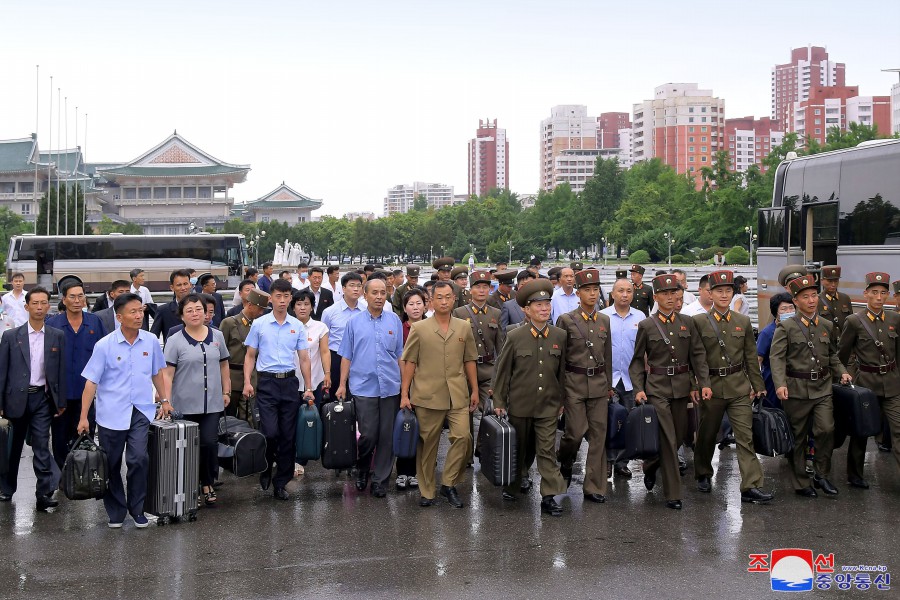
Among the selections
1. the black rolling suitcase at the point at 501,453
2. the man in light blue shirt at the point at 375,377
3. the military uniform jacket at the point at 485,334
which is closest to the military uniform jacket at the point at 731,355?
the black rolling suitcase at the point at 501,453

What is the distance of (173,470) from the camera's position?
7.01 metres

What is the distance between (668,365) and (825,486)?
1718 mm

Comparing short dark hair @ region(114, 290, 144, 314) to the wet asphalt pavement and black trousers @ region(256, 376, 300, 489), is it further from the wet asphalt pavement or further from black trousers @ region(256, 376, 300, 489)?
the wet asphalt pavement

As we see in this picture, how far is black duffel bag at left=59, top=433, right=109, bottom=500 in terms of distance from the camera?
21.8 ft

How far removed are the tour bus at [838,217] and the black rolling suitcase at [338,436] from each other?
8.80 meters

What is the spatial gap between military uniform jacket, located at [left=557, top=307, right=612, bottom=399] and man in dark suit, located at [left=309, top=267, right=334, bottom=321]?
19.5ft

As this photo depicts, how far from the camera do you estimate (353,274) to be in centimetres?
946

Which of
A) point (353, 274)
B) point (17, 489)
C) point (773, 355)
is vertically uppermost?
point (353, 274)

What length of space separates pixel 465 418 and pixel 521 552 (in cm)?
159

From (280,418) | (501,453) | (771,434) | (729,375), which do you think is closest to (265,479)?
(280,418)

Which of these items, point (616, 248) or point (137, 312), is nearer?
point (137, 312)

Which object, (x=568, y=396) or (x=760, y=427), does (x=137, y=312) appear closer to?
(x=568, y=396)

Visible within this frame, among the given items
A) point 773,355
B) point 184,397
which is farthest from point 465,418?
point 773,355

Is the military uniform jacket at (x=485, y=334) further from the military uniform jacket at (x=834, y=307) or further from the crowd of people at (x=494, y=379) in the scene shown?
the military uniform jacket at (x=834, y=307)
